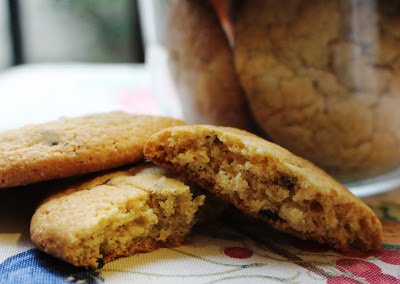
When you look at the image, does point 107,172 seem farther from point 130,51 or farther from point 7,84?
point 130,51

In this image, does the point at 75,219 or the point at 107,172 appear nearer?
the point at 75,219

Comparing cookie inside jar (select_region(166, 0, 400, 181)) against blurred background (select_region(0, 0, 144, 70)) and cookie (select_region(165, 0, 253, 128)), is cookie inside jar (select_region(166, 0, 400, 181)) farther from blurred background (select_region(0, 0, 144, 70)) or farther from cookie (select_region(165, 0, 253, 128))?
blurred background (select_region(0, 0, 144, 70))

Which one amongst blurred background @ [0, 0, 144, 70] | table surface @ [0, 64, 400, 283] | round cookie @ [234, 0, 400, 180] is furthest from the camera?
blurred background @ [0, 0, 144, 70]

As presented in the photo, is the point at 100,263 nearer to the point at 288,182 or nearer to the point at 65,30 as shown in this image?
the point at 288,182

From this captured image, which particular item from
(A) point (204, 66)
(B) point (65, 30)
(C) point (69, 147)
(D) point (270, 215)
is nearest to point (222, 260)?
(D) point (270, 215)

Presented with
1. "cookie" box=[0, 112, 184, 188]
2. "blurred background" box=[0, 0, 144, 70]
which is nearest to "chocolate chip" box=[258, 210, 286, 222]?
"cookie" box=[0, 112, 184, 188]

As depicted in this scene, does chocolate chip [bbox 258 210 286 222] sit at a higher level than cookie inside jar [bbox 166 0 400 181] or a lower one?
lower

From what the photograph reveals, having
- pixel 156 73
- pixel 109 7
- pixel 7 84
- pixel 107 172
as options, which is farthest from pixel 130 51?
pixel 107 172
